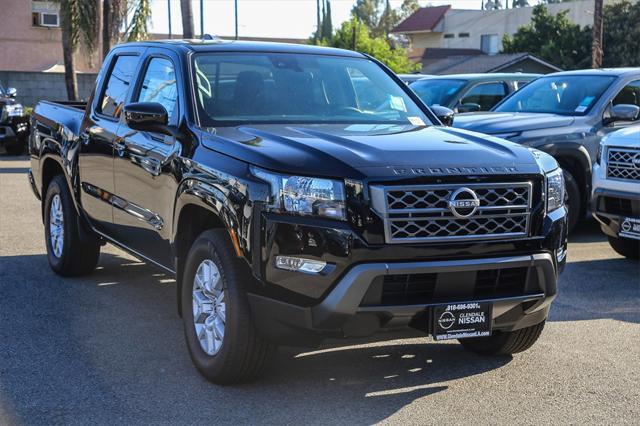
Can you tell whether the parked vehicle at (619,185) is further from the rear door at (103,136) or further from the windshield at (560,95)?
the rear door at (103,136)

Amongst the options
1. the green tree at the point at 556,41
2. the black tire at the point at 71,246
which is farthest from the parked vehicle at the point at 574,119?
the green tree at the point at 556,41

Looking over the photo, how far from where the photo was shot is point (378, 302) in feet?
15.6

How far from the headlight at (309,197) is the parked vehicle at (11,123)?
1689 centimetres

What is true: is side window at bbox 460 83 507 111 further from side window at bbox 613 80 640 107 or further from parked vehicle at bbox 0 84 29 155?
parked vehicle at bbox 0 84 29 155

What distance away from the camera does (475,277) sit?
498cm

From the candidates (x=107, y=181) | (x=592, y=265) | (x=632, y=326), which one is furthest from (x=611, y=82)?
(x=107, y=181)

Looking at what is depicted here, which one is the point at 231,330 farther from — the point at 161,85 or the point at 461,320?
the point at 161,85

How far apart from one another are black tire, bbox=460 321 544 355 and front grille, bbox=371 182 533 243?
2.89ft

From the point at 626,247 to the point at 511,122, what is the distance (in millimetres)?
2017

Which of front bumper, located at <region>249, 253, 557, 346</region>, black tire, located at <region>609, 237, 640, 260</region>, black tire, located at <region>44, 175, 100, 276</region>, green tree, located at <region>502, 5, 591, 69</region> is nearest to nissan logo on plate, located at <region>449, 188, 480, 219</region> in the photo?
front bumper, located at <region>249, 253, 557, 346</region>

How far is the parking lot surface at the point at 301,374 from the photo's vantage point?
494 centimetres

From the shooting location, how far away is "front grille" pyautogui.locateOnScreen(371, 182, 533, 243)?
189 inches

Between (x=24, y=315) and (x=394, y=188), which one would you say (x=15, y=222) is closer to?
(x=24, y=315)

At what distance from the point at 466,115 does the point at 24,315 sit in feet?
20.8
